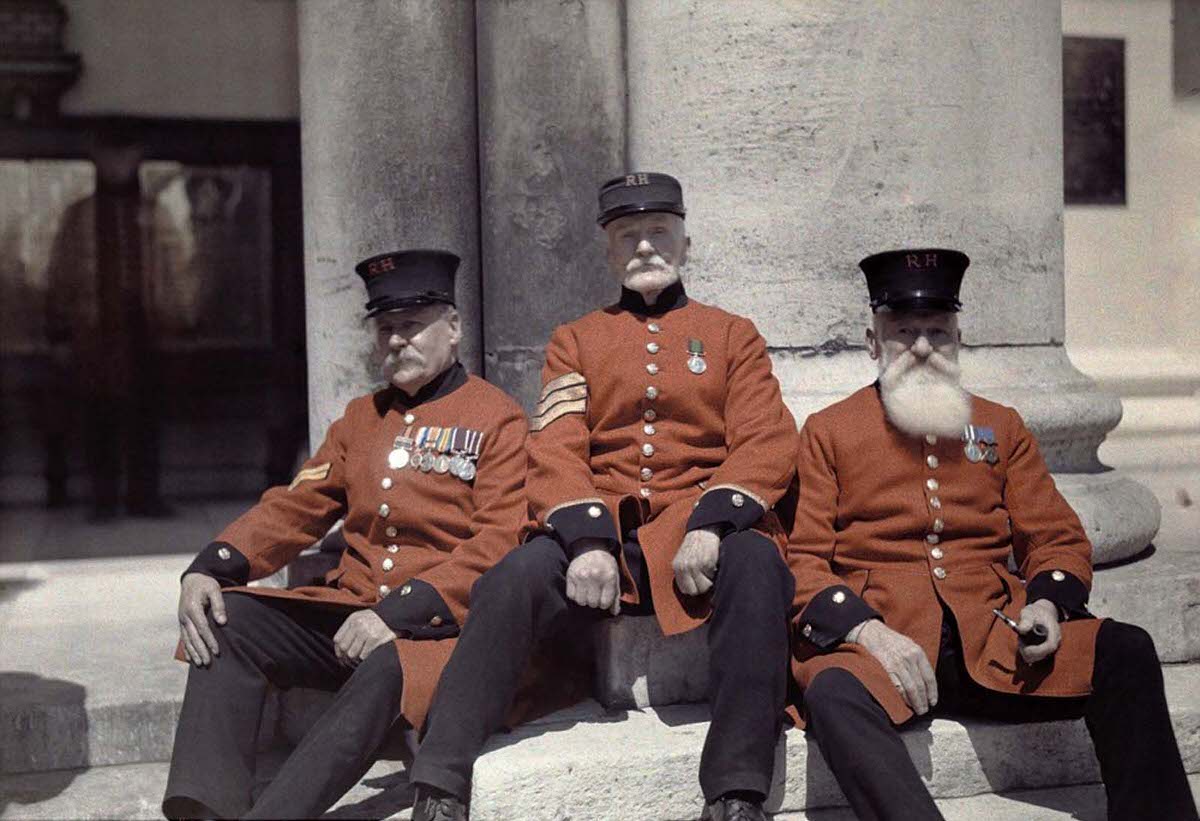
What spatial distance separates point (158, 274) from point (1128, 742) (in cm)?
779

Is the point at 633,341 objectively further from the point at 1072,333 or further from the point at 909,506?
the point at 1072,333

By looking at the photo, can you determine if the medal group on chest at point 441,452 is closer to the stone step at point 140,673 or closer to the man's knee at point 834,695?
the stone step at point 140,673

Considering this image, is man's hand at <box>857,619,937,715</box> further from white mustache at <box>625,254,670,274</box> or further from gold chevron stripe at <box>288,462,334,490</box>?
gold chevron stripe at <box>288,462,334,490</box>

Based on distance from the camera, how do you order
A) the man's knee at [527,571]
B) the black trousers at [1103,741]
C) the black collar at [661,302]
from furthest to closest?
the black collar at [661,302]
the man's knee at [527,571]
the black trousers at [1103,741]

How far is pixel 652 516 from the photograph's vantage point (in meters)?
3.65

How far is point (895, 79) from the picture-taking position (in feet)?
13.4

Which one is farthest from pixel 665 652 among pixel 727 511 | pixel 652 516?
pixel 727 511

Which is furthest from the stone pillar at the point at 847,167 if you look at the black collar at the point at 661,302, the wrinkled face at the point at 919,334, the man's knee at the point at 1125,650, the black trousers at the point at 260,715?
the black trousers at the point at 260,715

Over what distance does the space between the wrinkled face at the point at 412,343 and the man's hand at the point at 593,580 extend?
2.40 ft

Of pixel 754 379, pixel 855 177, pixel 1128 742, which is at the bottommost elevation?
pixel 1128 742

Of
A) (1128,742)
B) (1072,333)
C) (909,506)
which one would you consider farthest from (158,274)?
(1128,742)

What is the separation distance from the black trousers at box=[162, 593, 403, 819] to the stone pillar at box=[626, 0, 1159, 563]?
1.46 m

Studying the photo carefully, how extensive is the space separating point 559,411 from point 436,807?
1104 millimetres

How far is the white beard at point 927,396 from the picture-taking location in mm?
3408
